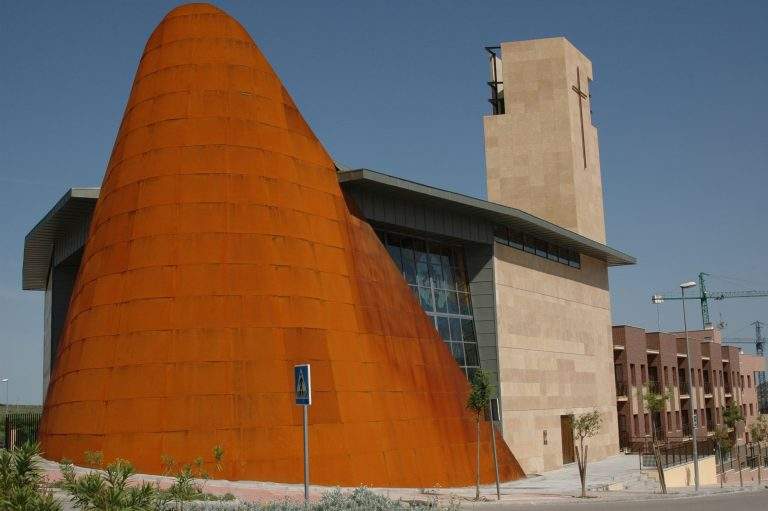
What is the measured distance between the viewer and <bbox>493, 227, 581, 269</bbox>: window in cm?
4509

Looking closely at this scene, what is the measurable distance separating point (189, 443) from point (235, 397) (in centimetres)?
176

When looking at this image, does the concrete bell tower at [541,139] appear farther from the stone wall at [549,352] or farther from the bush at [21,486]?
the bush at [21,486]

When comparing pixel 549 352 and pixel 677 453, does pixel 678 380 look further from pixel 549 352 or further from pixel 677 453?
pixel 549 352

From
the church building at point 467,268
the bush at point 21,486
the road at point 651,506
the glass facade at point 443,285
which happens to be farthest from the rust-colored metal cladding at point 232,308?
the bush at point 21,486

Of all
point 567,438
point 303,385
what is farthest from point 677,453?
point 303,385

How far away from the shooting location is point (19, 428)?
41.0m

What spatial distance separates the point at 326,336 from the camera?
28.3m

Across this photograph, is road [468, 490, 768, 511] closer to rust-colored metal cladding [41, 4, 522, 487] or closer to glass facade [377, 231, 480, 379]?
rust-colored metal cladding [41, 4, 522, 487]

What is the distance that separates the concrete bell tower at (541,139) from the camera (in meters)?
55.9

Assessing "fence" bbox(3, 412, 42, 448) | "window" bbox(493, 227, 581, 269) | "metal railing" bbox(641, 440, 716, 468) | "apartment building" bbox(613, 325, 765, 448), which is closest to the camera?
"fence" bbox(3, 412, 42, 448)

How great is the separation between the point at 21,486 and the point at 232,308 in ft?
45.0

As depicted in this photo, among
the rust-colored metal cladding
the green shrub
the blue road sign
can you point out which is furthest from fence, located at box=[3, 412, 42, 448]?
the green shrub

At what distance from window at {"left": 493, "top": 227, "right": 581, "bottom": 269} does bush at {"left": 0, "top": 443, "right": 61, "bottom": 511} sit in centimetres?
3187

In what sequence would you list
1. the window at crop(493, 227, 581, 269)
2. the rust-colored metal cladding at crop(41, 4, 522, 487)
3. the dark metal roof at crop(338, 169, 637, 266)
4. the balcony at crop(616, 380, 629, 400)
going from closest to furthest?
the rust-colored metal cladding at crop(41, 4, 522, 487) → the dark metal roof at crop(338, 169, 637, 266) → the window at crop(493, 227, 581, 269) → the balcony at crop(616, 380, 629, 400)
